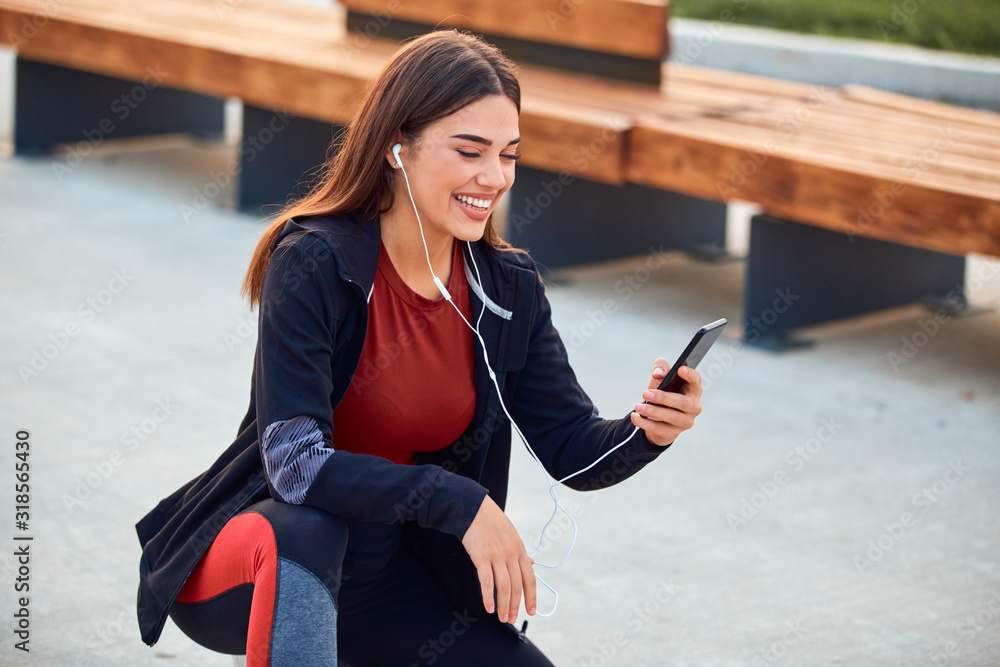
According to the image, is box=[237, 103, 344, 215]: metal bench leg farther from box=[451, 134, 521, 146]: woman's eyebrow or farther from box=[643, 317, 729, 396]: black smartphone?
box=[643, 317, 729, 396]: black smartphone

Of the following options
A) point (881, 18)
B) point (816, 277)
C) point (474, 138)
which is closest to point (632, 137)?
point (816, 277)

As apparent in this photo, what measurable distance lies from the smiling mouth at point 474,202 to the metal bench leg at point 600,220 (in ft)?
10.6

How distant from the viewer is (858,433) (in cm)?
366

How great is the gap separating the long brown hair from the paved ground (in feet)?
3.38

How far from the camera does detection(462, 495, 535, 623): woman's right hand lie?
62.2 inches

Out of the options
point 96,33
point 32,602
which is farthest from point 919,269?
point 96,33

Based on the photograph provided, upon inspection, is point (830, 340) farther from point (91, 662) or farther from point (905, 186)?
point (91, 662)

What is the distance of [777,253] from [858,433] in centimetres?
108

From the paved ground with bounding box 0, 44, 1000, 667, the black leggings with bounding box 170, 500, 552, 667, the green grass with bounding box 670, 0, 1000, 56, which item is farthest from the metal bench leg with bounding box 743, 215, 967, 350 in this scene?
the green grass with bounding box 670, 0, 1000, 56

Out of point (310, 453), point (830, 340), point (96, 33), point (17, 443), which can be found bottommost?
point (830, 340)

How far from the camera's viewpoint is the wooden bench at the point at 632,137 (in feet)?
13.9

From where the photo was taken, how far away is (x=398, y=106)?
1.77 meters

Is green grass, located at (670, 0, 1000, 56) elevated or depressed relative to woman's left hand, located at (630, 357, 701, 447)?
depressed

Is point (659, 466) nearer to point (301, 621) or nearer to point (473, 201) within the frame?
point (473, 201)
